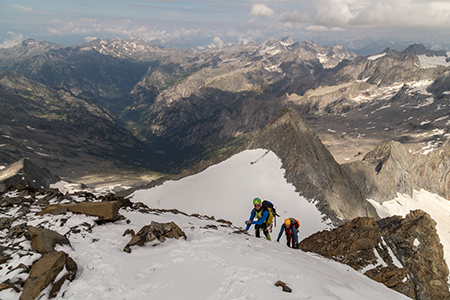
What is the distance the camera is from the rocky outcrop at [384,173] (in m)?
121

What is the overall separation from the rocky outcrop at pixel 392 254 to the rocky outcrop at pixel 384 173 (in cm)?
9249

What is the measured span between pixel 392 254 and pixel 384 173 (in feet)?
396

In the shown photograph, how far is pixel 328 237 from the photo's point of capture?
26875mm

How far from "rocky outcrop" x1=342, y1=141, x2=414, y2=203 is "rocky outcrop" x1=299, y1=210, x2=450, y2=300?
3641 inches

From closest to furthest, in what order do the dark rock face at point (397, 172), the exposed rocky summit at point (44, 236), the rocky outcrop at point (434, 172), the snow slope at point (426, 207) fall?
1. the exposed rocky summit at point (44, 236)
2. the snow slope at point (426, 207)
3. the dark rock face at point (397, 172)
4. the rocky outcrop at point (434, 172)

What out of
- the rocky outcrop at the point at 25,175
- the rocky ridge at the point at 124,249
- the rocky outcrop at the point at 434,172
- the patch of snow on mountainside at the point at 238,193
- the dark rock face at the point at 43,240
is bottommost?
the rocky outcrop at the point at 25,175

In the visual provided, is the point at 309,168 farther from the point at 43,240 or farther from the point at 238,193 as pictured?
the point at 43,240

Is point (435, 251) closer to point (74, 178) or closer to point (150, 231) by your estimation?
point (150, 231)

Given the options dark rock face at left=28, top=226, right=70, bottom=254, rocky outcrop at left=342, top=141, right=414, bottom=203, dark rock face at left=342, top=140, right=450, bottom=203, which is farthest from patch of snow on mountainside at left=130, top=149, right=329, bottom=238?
dark rock face at left=342, top=140, right=450, bottom=203

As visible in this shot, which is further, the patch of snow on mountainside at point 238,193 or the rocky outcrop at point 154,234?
the patch of snow on mountainside at point 238,193

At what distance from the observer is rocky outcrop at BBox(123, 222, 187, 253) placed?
1456 centimetres

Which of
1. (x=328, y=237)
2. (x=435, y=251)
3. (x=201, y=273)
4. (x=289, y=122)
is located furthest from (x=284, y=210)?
(x=201, y=273)

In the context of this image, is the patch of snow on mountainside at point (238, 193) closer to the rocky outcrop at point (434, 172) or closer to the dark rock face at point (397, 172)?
the dark rock face at point (397, 172)

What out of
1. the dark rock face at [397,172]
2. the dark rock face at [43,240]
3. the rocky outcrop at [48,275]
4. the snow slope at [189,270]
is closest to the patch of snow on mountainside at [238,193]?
the snow slope at [189,270]
